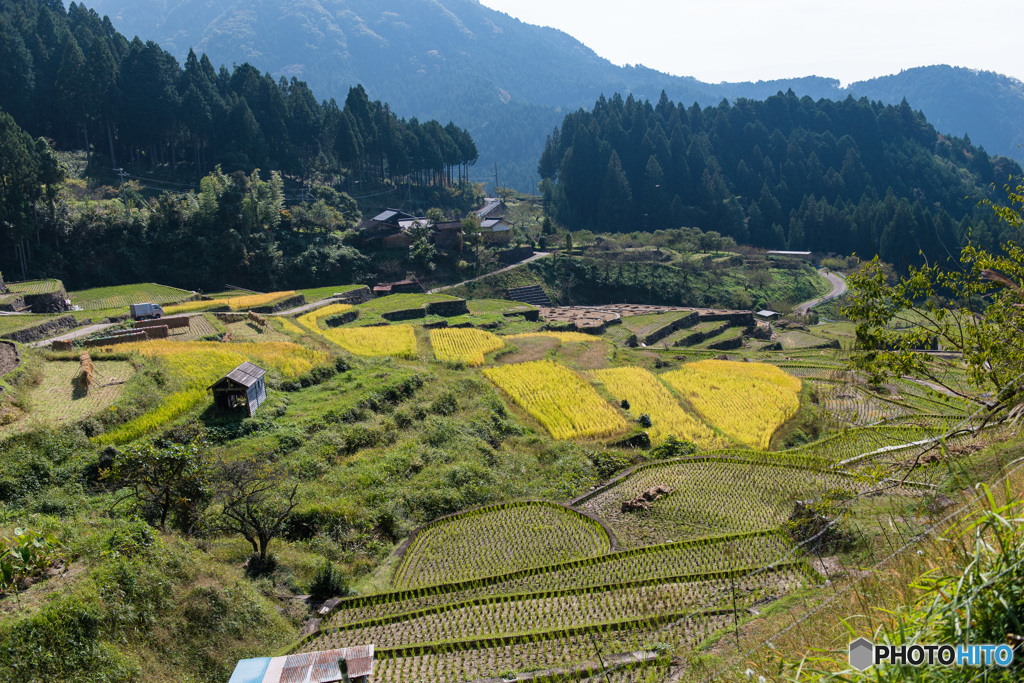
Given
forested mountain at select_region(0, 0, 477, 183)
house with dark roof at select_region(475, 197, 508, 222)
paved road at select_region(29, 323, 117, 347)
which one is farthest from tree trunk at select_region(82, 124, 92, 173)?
house with dark roof at select_region(475, 197, 508, 222)

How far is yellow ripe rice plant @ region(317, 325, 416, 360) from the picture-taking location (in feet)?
96.1

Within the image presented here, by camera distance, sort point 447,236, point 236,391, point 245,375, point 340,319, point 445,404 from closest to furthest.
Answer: point 236,391 → point 245,375 → point 445,404 → point 340,319 → point 447,236

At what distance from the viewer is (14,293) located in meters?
31.2

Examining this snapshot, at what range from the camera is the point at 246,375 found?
62.0ft

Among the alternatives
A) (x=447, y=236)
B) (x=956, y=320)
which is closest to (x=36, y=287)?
(x=447, y=236)

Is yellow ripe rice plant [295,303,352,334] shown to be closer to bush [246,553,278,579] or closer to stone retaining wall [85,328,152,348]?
stone retaining wall [85,328,152,348]

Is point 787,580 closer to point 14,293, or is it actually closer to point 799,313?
point 14,293

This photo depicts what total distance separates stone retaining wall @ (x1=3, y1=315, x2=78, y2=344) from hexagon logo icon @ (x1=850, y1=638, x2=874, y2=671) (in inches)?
1107

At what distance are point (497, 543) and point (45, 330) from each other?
72.5 feet

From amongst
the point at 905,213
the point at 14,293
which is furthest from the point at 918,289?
the point at 905,213

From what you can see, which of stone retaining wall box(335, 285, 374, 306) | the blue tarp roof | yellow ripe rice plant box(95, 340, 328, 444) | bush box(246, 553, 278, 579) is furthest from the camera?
stone retaining wall box(335, 285, 374, 306)

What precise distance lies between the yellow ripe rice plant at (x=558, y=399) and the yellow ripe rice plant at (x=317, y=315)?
434 inches

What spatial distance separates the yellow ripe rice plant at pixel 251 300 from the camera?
35594 millimetres

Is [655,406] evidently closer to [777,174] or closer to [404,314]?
[404,314]
